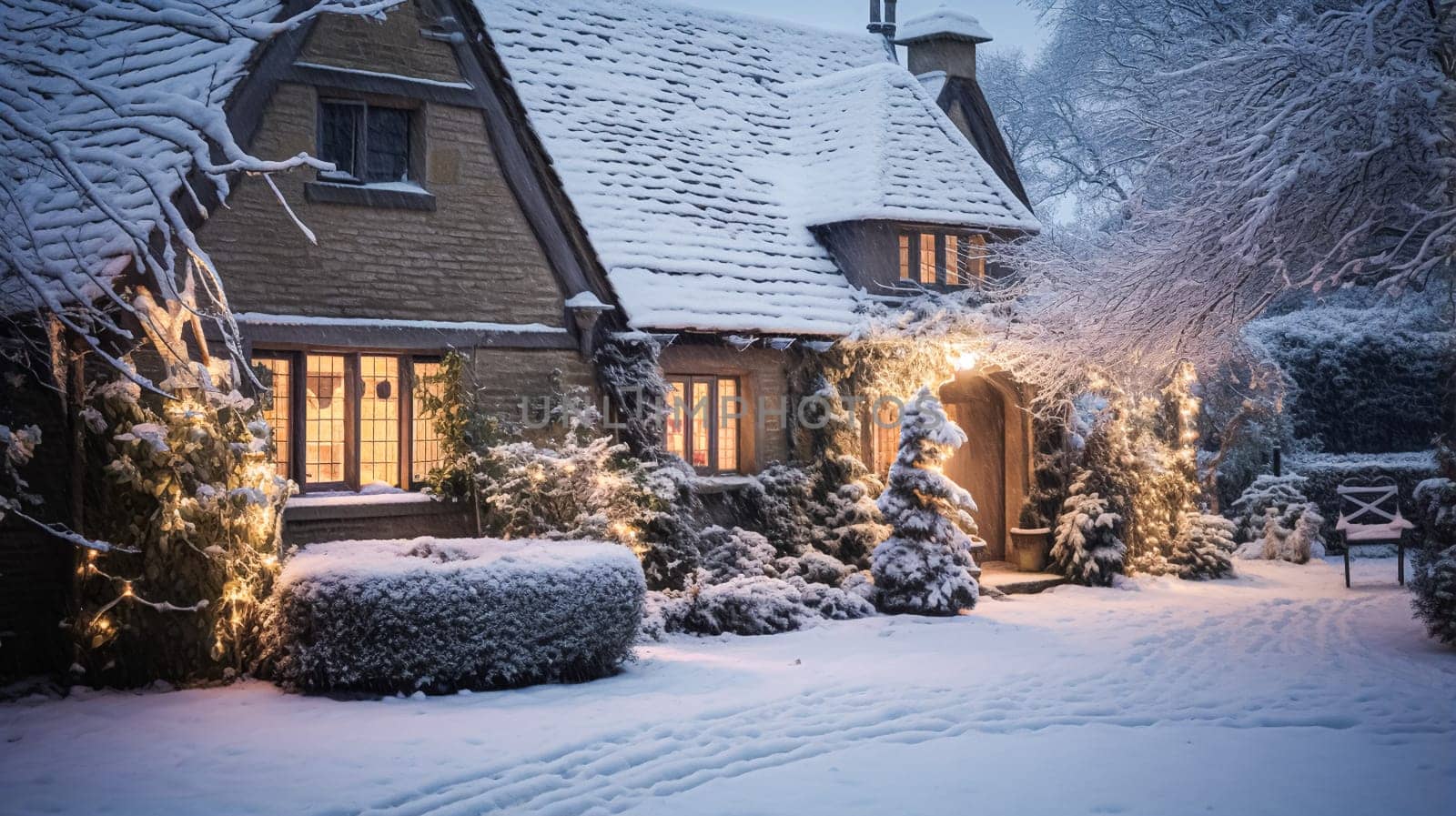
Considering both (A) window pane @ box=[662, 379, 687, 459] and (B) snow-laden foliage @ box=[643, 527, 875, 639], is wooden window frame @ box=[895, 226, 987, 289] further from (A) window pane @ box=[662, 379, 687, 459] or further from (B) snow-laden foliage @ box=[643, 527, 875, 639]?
(B) snow-laden foliage @ box=[643, 527, 875, 639]

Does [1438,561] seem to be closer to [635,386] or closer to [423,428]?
[635,386]

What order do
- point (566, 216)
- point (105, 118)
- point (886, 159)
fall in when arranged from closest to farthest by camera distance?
1. point (105, 118)
2. point (566, 216)
3. point (886, 159)

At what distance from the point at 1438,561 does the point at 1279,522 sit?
10325mm

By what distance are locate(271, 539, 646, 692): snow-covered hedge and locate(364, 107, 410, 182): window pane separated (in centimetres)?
444

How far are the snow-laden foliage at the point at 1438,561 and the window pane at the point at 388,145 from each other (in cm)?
1055

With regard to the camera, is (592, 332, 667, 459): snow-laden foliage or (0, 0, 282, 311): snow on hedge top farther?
(592, 332, 667, 459): snow-laden foliage

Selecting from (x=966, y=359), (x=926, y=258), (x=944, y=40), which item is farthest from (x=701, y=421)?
(x=944, y=40)

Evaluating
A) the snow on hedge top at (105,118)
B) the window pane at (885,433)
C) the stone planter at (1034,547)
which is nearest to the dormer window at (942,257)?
the window pane at (885,433)

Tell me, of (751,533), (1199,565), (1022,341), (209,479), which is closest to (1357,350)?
(1199,565)

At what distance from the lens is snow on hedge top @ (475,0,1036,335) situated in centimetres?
1689

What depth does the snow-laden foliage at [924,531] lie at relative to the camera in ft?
51.4

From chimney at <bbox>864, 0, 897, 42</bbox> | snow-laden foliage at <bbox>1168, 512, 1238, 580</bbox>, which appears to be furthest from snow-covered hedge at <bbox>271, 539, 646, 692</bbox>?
chimney at <bbox>864, 0, 897, 42</bbox>

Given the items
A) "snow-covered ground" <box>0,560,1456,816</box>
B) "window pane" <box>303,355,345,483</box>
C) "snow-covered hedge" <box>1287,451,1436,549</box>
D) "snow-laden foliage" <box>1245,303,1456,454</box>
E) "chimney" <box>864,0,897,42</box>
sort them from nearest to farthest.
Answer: "snow-covered ground" <box>0,560,1456,816</box>
"window pane" <box>303,355,345,483</box>
"snow-covered hedge" <box>1287,451,1436,549</box>
"chimney" <box>864,0,897,42</box>
"snow-laden foliage" <box>1245,303,1456,454</box>

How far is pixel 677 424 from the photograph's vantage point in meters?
17.0
